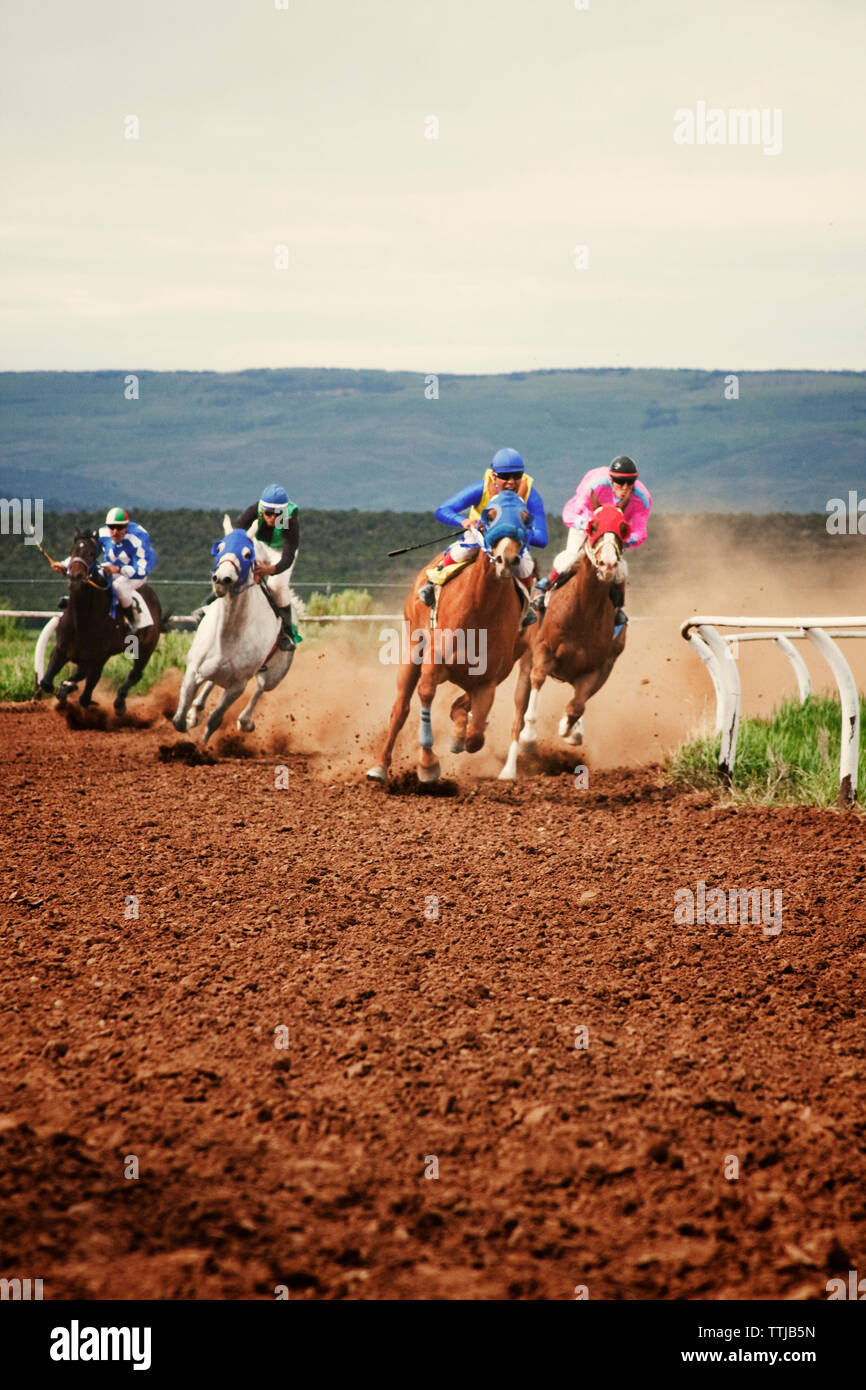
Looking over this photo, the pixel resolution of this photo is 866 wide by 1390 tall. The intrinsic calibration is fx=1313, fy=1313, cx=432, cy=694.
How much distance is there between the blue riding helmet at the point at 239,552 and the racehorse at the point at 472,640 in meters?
2.13

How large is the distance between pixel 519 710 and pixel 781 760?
2.55 meters

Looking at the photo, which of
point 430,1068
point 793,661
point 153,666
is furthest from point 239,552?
point 430,1068

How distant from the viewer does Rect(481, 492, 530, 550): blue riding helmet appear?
362 inches

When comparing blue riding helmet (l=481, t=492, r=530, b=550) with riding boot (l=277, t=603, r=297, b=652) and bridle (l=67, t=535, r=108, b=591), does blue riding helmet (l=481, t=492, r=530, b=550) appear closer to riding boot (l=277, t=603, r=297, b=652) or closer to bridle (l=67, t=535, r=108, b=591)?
riding boot (l=277, t=603, r=297, b=652)

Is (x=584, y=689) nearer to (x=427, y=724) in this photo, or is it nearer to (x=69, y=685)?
(x=427, y=724)

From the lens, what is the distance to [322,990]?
15.8 feet

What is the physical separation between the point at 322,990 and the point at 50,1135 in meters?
1.48

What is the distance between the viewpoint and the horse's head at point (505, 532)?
909 centimetres

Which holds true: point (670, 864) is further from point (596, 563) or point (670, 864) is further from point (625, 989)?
point (596, 563)

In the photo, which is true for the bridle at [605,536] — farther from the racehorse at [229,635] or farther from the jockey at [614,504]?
the racehorse at [229,635]

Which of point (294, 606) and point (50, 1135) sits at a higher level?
point (294, 606)

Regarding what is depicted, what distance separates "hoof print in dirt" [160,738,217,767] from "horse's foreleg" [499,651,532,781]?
101 inches

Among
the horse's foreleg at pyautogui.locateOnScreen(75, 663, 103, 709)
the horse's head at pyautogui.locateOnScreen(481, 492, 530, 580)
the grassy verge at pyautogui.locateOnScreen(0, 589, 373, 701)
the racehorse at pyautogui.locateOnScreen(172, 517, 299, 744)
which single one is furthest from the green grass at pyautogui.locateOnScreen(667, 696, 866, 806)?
the grassy verge at pyautogui.locateOnScreen(0, 589, 373, 701)
